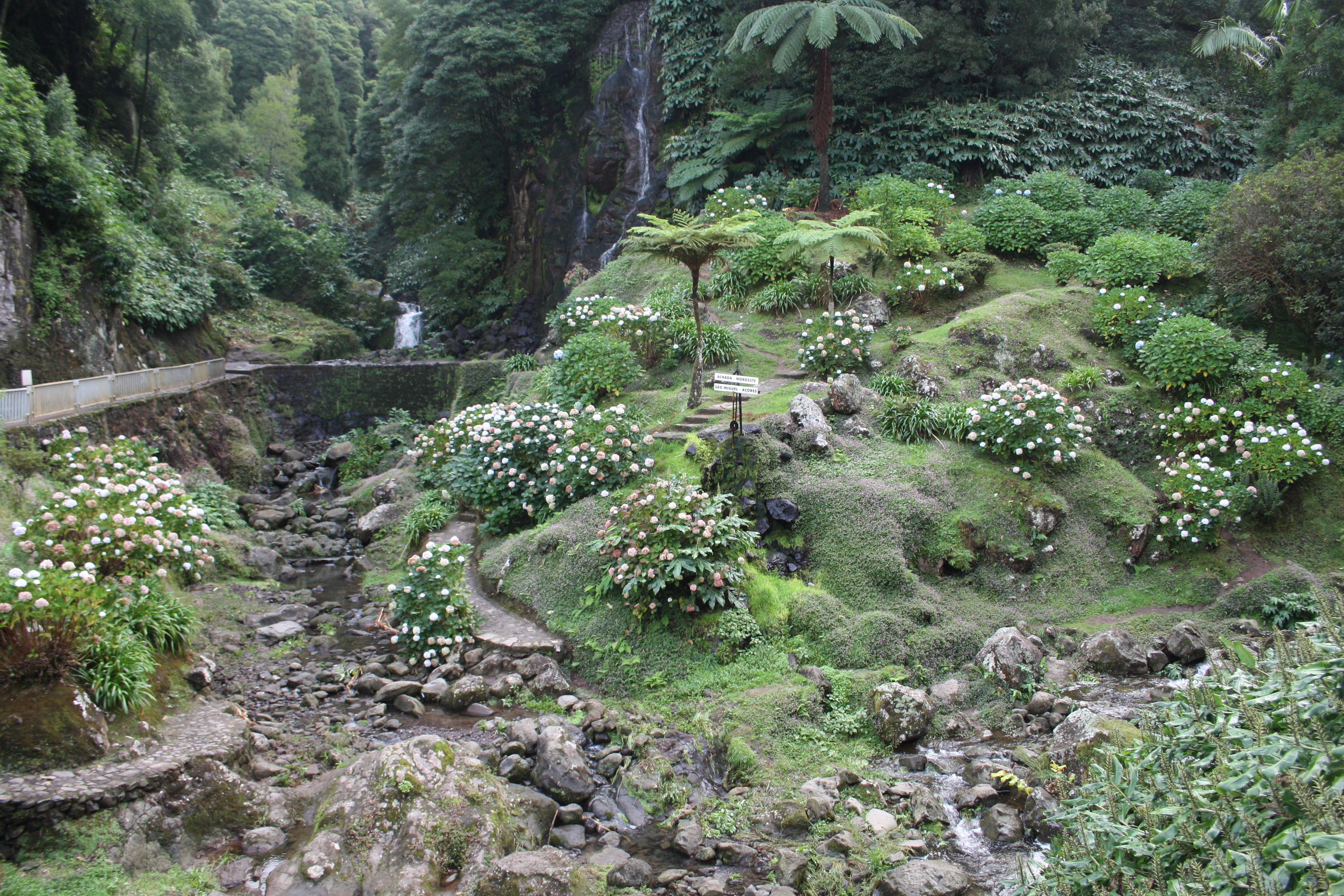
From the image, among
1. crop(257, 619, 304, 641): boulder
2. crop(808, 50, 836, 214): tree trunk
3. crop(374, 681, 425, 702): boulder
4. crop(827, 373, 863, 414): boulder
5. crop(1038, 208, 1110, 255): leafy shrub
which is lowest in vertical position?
crop(257, 619, 304, 641): boulder

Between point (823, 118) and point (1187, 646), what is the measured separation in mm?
12680

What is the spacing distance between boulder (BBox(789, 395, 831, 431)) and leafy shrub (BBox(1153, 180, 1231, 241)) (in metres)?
8.97

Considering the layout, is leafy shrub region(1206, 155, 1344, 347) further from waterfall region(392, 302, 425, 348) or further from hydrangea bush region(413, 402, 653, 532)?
waterfall region(392, 302, 425, 348)

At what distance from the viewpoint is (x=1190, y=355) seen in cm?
1098

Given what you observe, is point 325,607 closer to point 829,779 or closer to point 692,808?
point 692,808

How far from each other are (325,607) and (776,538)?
6489 mm

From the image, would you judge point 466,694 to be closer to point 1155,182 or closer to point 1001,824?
point 1001,824

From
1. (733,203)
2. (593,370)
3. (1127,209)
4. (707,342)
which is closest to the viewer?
(593,370)

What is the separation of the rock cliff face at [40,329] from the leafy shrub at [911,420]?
13223 millimetres

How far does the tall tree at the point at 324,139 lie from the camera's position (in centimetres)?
4175

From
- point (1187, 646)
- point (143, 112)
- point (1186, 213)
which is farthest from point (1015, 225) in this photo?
point (143, 112)

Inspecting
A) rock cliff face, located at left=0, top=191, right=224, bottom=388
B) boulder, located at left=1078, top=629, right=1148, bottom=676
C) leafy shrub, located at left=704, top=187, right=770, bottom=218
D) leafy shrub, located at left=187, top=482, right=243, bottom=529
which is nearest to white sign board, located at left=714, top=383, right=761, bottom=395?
boulder, located at left=1078, top=629, right=1148, bottom=676

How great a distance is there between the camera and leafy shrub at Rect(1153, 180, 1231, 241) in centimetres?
1490

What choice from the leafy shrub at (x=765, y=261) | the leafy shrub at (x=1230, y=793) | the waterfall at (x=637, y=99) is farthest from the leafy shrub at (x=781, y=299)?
the leafy shrub at (x=1230, y=793)
